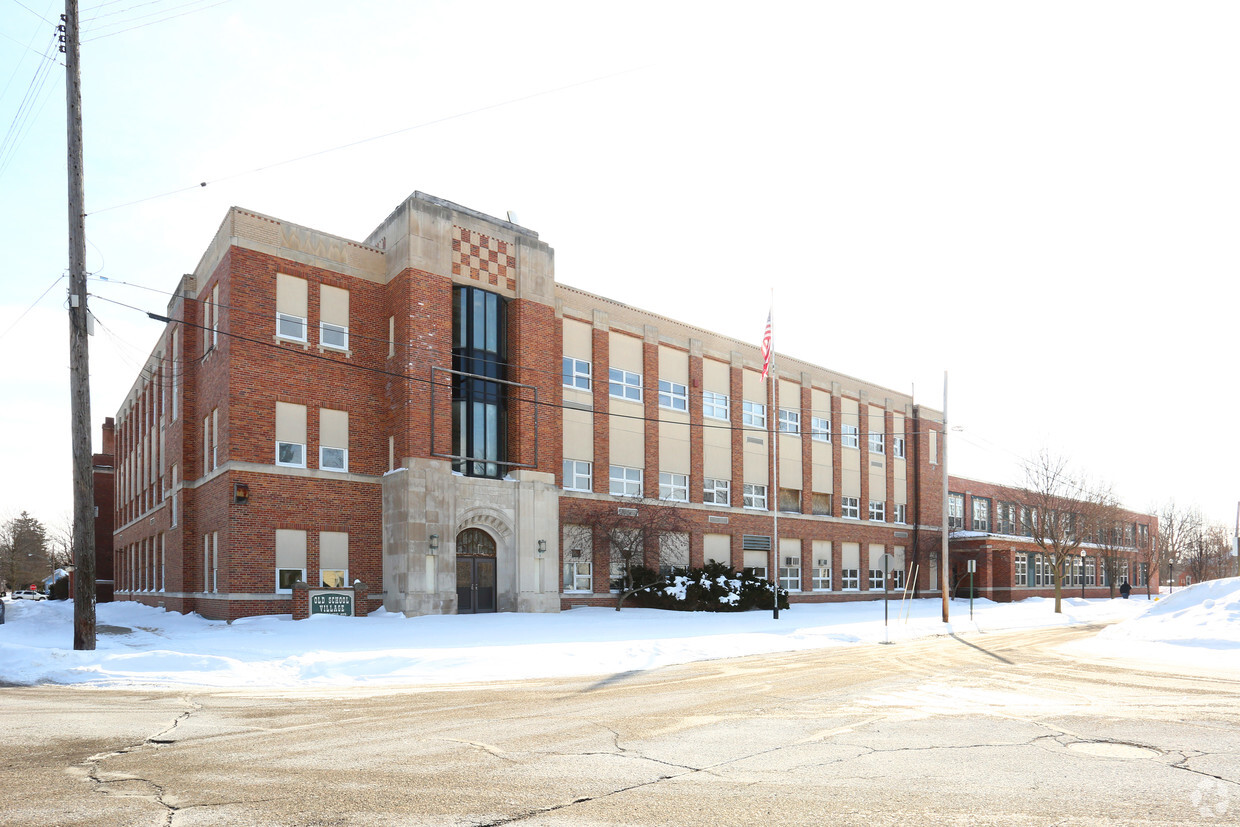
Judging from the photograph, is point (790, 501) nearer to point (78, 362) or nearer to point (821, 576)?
point (821, 576)

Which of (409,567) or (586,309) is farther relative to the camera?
(586,309)

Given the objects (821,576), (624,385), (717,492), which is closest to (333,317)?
(624,385)

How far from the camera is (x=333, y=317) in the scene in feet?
98.7

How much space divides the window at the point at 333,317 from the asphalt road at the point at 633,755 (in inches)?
695

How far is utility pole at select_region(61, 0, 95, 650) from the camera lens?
747 inches

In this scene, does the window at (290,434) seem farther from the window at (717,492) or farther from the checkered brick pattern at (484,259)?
the window at (717,492)

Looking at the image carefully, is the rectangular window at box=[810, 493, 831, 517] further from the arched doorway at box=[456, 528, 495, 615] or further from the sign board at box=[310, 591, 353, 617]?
the sign board at box=[310, 591, 353, 617]

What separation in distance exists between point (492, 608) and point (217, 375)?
39.6 ft

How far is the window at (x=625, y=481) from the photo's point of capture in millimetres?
37656

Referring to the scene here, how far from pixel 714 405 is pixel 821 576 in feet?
38.2

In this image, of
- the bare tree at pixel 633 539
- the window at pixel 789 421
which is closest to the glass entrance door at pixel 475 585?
the bare tree at pixel 633 539

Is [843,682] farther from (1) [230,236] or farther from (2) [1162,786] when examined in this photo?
(1) [230,236]

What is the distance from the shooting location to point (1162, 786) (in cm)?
741

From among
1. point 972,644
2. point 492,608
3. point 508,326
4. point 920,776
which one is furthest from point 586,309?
point 920,776
